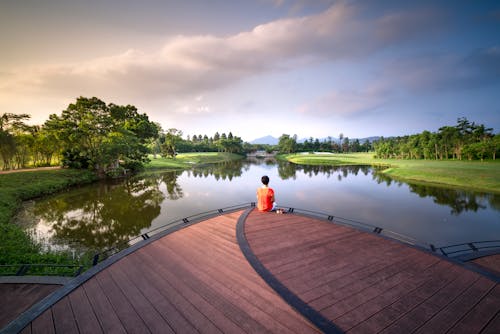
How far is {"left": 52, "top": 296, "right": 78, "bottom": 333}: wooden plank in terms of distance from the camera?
3.35 metres

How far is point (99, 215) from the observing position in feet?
52.0

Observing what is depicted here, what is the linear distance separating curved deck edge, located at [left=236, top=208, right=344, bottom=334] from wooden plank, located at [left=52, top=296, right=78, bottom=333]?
11.9ft

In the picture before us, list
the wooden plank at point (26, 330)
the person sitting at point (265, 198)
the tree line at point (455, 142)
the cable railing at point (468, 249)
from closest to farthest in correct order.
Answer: the wooden plank at point (26, 330)
the cable railing at point (468, 249)
the person sitting at point (265, 198)
the tree line at point (455, 142)

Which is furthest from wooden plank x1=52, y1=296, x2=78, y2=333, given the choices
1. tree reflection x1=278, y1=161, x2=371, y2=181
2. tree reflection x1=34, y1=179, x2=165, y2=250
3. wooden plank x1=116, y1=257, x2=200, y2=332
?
tree reflection x1=278, y1=161, x2=371, y2=181

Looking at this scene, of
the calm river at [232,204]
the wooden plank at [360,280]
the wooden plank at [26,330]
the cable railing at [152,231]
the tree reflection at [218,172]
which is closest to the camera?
the wooden plank at [26,330]

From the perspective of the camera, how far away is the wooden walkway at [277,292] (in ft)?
10.9

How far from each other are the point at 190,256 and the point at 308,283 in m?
3.43

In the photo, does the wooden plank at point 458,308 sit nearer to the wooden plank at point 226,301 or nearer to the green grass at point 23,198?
the wooden plank at point 226,301

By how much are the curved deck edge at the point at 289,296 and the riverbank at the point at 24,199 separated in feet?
28.5

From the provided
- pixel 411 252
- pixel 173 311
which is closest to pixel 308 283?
pixel 173 311

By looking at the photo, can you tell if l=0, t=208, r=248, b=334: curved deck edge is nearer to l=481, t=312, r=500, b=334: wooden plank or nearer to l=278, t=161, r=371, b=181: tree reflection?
l=481, t=312, r=500, b=334: wooden plank

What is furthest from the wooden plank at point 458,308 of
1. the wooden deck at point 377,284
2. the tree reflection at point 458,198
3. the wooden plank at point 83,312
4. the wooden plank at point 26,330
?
the tree reflection at point 458,198

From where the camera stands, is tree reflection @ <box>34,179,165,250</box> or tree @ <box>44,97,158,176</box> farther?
tree @ <box>44,97,158,176</box>

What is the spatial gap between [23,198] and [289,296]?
3054cm
